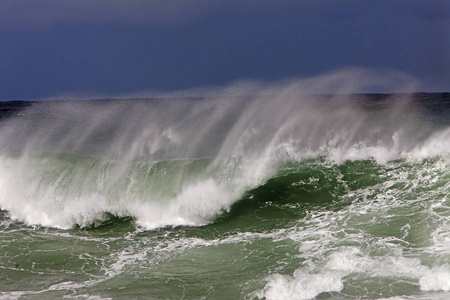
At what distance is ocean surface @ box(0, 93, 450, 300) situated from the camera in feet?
29.2

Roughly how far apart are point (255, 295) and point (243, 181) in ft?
20.7

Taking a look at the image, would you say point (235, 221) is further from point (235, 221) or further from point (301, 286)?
point (301, 286)

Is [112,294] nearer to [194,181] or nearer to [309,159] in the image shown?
[194,181]

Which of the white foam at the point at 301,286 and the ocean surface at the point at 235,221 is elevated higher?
the ocean surface at the point at 235,221

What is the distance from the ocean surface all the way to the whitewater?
0.14 ft

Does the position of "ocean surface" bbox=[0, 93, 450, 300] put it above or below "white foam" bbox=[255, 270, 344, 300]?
above

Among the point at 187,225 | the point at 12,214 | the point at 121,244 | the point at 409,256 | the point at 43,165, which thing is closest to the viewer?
the point at 409,256

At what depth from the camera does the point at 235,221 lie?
12781mm

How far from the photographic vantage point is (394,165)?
15086 mm

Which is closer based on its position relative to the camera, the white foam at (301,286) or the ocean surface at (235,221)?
the white foam at (301,286)

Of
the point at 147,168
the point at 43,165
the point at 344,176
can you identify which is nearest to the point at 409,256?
the point at 344,176

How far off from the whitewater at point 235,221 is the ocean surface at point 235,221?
41 mm

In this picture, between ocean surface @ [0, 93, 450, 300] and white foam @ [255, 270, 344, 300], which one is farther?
ocean surface @ [0, 93, 450, 300]

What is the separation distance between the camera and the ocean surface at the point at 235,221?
351 inches
